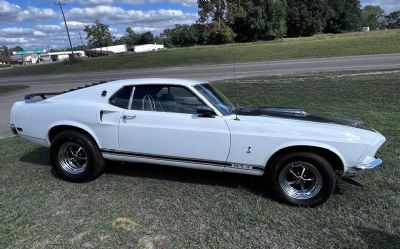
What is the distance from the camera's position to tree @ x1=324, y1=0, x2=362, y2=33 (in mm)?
87875

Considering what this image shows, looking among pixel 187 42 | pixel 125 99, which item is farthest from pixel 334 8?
pixel 125 99

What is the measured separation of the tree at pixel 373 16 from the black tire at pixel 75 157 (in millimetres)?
110662

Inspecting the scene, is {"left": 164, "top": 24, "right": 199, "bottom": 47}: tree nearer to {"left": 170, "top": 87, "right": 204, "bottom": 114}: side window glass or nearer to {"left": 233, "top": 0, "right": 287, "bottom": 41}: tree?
{"left": 233, "top": 0, "right": 287, "bottom": 41}: tree

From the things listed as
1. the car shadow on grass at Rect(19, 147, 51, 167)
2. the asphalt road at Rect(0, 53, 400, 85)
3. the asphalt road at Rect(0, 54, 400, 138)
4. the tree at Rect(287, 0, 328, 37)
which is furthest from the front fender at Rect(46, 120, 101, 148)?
the tree at Rect(287, 0, 328, 37)

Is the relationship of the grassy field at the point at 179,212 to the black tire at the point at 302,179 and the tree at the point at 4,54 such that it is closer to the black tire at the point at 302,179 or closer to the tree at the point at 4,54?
the black tire at the point at 302,179

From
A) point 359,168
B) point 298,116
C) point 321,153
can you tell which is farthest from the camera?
point 298,116

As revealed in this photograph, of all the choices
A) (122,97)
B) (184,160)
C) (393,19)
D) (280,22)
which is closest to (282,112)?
(184,160)

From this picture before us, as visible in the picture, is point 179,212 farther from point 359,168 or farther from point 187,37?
point 187,37

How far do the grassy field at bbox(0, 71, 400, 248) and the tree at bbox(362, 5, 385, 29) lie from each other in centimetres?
11009

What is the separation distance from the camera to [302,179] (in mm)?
4598

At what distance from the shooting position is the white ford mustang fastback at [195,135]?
4480mm

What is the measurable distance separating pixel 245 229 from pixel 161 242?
858 mm

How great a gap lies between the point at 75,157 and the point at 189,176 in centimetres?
159

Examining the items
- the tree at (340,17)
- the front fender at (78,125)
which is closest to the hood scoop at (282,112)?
the front fender at (78,125)
